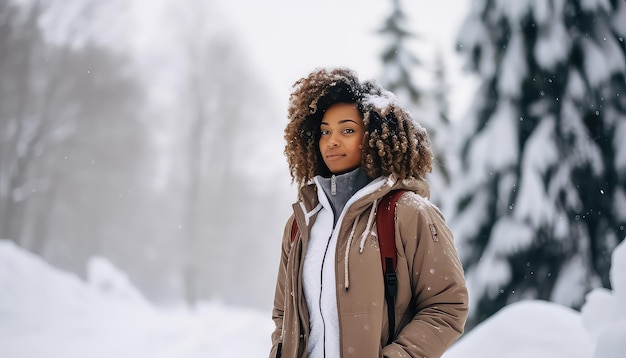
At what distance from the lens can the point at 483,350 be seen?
491 cm

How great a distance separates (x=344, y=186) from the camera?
252 cm

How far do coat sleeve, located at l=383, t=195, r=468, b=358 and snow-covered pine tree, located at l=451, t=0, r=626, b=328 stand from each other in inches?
327

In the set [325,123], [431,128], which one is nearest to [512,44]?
[431,128]

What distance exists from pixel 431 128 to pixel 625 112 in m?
7.45

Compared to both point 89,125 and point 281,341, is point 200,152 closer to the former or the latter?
point 89,125

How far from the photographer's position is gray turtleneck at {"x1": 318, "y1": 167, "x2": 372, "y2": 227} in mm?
2518

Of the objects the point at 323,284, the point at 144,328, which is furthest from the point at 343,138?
the point at 144,328

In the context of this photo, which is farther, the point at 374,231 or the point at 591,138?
the point at 591,138

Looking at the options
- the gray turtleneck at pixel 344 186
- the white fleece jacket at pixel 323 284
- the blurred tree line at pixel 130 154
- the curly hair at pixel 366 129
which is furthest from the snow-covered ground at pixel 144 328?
the blurred tree line at pixel 130 154

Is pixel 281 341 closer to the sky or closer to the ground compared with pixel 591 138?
closer to the ground

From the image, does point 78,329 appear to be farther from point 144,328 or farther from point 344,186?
point 344,186

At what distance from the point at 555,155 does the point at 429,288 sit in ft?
28.6

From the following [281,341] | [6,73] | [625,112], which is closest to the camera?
[281,341]

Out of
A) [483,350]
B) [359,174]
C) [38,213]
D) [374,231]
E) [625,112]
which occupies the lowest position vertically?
[483,350]
